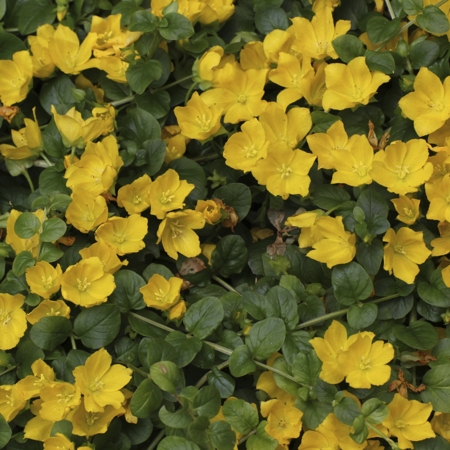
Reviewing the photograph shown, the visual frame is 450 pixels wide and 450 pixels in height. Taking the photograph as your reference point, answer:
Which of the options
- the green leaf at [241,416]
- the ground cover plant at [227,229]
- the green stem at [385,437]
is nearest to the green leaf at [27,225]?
the ground cover plant at [227,229]

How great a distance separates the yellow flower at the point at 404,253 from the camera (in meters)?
1.47

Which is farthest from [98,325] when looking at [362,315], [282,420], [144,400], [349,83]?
[349,83]

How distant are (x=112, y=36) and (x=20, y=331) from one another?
0.77 m

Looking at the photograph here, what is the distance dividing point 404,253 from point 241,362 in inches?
15.5

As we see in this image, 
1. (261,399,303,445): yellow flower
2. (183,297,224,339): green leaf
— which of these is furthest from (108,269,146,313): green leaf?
(261,399,303,445): yellow flower

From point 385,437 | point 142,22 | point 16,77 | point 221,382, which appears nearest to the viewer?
point 385,437

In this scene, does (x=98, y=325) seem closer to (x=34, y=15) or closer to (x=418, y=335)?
(x=418, y=335)

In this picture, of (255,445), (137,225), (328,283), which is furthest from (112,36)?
(255,445)

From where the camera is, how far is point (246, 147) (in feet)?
5.30

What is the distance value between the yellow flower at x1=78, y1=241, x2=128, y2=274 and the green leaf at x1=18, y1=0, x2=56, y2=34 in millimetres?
665

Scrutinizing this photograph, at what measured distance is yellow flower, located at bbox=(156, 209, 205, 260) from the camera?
158 cm

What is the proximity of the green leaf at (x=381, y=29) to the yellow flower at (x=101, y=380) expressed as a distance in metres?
0.89

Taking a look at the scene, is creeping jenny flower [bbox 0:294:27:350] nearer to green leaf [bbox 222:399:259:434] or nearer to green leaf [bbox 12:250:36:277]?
green leaf [bbox 12:250:36:277]

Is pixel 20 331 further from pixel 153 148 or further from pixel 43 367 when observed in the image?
pixel 153 148
